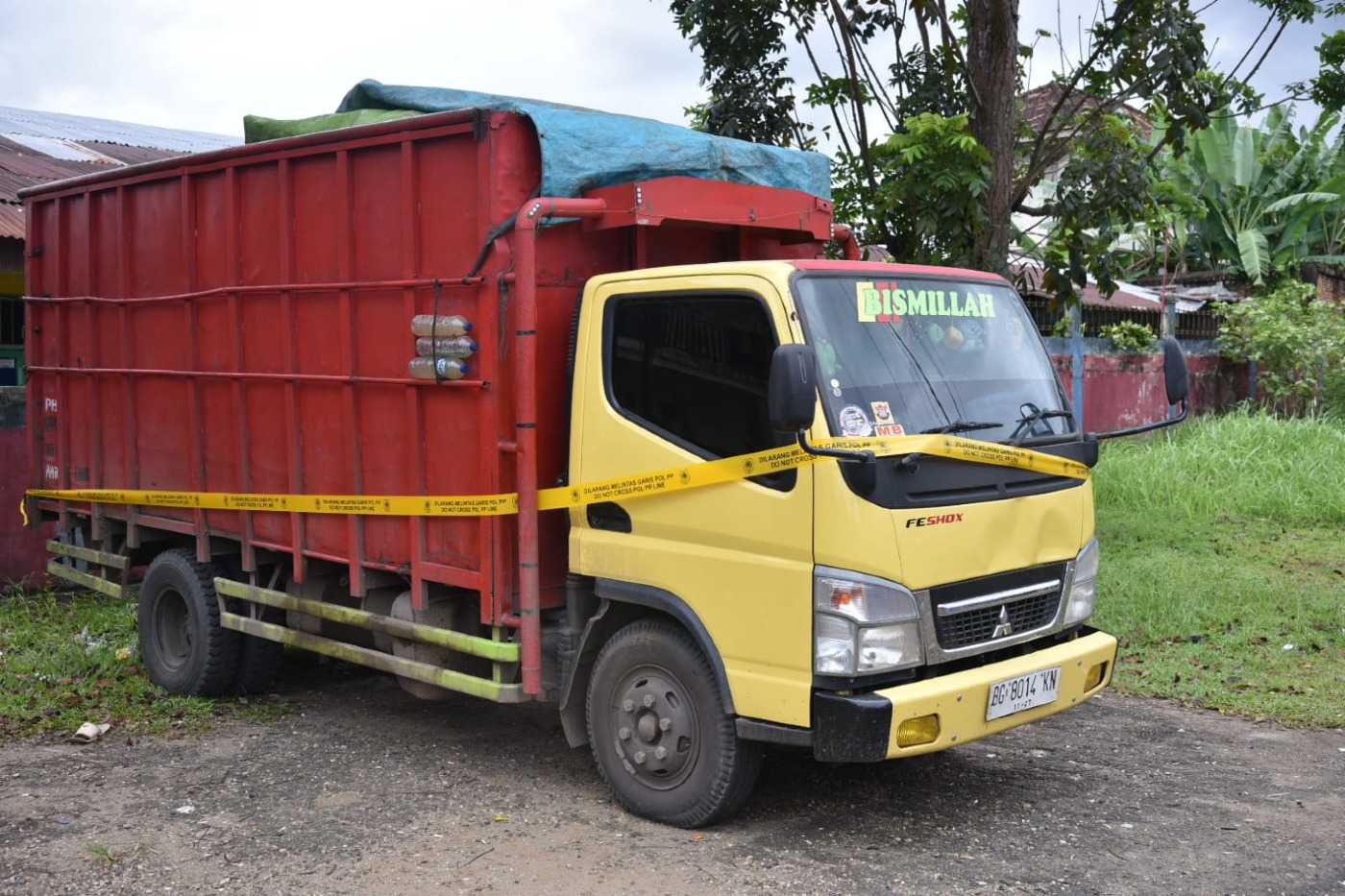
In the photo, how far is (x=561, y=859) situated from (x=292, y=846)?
1.02 metres

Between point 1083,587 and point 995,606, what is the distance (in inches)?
25.8

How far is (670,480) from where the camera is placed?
15.4ft

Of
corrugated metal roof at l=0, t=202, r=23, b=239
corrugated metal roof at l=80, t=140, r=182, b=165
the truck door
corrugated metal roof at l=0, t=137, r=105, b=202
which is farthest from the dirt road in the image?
corrugated metal roof at l=80, t=140, r=182, b=165

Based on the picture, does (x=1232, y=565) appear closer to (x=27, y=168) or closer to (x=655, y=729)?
(x=655, y=729)

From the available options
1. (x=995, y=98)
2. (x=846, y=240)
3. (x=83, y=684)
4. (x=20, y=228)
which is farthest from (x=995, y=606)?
(x=20, y=228)

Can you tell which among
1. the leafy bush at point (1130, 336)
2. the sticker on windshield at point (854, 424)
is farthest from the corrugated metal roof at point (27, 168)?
the leafy bush at point (1130, 336)

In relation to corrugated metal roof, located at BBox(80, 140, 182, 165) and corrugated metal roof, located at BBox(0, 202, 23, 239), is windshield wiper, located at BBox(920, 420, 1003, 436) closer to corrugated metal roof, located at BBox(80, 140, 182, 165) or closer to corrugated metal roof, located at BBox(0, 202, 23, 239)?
corrugated metal roof, located at BBox(0, 202, 23, 239)

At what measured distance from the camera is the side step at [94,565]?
7.38m

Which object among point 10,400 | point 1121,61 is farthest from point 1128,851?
point 10,400

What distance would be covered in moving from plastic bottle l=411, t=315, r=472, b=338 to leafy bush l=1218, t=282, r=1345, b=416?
1318 centimetres

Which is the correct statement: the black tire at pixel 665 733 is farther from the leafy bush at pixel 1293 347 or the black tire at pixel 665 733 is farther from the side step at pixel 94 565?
the leafy bush at pixel 1293 347

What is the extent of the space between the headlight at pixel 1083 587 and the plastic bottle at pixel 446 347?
2528 millimetres

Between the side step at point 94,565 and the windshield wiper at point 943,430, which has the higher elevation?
the windshield wiper at point 943,430

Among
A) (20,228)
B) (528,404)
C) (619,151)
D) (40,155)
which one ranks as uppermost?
(40,155)
